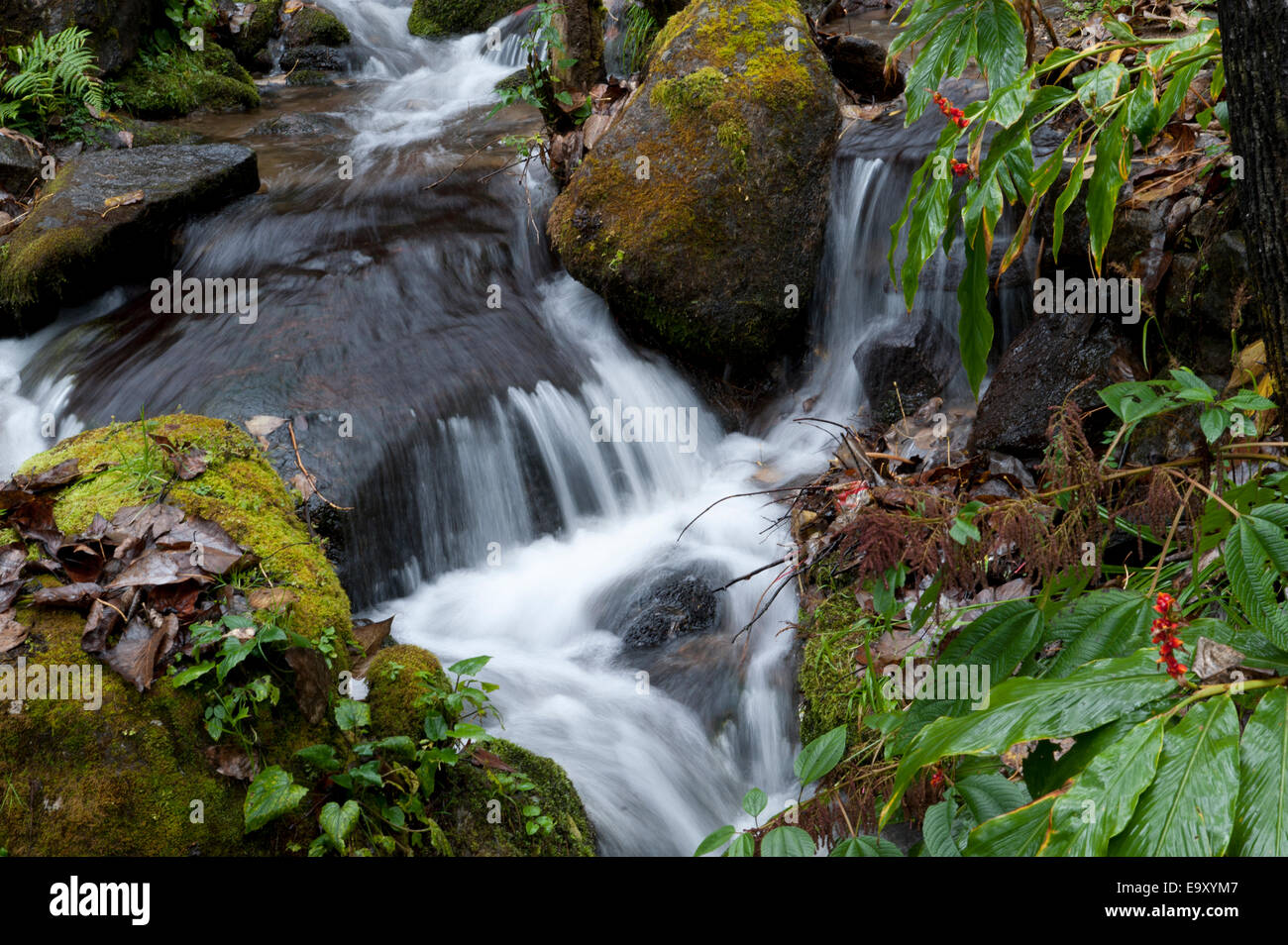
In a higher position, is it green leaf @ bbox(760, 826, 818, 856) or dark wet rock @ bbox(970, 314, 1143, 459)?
dark wet rock @ bbox(970, 314, 1143, 459)

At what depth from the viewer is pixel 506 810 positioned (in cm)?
259

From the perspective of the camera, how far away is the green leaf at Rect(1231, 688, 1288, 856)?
0.99 meters

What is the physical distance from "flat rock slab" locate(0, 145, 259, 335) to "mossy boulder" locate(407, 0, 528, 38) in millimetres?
6111

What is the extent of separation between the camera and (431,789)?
7.89 feet

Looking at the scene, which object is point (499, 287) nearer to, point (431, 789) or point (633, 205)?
point (633, 205)

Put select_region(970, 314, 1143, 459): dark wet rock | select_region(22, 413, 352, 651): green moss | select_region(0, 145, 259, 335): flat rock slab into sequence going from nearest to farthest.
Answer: select_region(22, 413, 352, 651): green moss < select_region(970, 314, 1143, 459): dark wet rock < select_region(0, 145, 259, 335): flat rock slab

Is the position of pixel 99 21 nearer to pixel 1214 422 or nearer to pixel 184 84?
pixel 184 84

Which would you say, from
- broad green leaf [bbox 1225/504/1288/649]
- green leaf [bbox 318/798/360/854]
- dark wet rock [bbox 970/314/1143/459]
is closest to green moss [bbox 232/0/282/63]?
dark wet rock [bbox 970/314/1143/459]

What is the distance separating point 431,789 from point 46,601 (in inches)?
43.2

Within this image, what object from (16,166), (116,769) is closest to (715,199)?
(116,769)

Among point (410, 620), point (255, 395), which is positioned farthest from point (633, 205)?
point (410, 620)

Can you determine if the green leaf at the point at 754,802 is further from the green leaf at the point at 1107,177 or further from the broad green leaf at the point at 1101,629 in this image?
the green leaf at the point at 1107,177

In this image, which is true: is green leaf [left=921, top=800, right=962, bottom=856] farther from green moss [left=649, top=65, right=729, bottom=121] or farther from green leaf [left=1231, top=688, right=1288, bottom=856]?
green moss [left=649, top=65, right=729, bottom=121]

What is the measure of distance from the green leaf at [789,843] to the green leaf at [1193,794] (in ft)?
2.29
